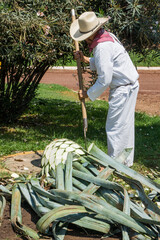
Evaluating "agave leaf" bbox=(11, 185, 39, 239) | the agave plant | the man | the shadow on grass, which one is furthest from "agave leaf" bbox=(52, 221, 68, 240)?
the shadow on grass

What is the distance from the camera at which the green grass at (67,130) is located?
241 inches

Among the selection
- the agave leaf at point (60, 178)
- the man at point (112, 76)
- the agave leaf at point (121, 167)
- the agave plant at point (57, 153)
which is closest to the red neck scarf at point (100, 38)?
the man at point (112, 76)

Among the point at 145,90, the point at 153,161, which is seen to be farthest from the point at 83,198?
the point at 145,90

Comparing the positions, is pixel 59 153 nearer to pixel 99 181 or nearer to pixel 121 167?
pixel 121 167

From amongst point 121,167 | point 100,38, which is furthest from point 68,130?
point 121,167

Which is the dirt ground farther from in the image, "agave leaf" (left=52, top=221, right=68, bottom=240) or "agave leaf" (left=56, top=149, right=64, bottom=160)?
"agave leaf" (left=56, top=149, right=64, bottom=160)

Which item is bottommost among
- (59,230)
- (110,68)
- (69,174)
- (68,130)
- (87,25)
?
(68,130)

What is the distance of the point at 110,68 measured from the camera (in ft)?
15.1

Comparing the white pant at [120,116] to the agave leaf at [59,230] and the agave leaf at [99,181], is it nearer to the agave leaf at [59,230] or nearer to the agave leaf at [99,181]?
the agave leaf at [99,181]

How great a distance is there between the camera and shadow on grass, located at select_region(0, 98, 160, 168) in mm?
6264

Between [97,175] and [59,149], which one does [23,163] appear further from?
[97,175]

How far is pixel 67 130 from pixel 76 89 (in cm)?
777

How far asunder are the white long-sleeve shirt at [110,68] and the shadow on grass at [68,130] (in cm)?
142

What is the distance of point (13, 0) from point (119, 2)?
1.71 metres
